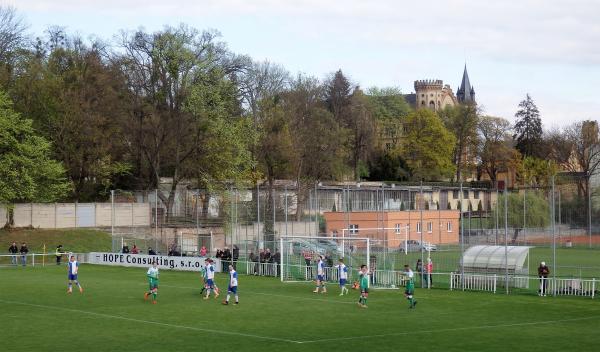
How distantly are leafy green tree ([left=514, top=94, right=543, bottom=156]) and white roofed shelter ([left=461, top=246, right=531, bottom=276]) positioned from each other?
92.6 m

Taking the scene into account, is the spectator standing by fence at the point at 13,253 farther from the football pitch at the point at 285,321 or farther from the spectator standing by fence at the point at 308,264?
the spectator standing by fence at the point at 308,264

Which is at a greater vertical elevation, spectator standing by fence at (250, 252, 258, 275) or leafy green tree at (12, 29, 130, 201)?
leafy green tree at (12, 29, 130, 201)

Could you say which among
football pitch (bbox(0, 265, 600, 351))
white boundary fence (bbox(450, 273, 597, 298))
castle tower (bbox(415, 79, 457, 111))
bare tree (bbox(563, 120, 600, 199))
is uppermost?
castle tower (bbox(415, 79, 457, 111))

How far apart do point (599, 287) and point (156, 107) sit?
47908 millimetres

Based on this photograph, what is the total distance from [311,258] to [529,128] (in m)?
92.5

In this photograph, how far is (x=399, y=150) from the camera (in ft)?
420

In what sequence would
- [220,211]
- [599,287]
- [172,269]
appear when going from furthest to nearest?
[220,211], [172,269], [599,287]

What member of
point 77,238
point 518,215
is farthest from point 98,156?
point 518,215

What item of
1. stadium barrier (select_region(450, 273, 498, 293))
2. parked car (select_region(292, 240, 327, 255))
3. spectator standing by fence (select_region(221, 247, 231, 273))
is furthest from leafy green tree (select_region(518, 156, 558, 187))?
stadium barrier (select_region(450, 273, 498, 293))

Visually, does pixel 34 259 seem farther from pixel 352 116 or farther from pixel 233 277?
pixel 352 116

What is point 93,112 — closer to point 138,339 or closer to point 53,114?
point 53,114

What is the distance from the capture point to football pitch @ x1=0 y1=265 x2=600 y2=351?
87.5 feet

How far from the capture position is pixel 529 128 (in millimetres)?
137875

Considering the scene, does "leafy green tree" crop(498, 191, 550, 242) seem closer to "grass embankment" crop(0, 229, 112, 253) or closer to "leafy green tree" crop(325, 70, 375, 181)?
"grass embankment" crop(0, 229, 112, 253)
